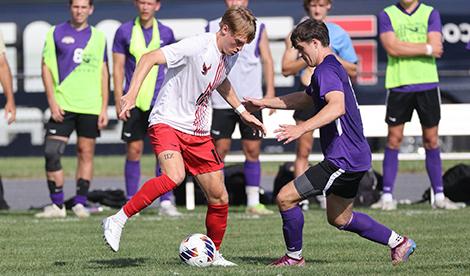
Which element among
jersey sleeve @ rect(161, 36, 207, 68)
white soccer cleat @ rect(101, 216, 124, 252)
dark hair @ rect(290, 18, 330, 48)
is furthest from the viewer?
jersey sleeve @ rect(161, 36, 207, 68)

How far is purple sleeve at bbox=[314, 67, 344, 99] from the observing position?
825 centimetres

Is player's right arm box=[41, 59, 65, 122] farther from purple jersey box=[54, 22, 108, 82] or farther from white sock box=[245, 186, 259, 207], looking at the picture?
white sock box=[245, 186, 259, 207]

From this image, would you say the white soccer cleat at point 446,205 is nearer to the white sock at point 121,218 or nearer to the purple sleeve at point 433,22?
the purple sleeve at point 433,22

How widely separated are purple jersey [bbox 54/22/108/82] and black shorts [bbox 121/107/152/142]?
0.83 meters

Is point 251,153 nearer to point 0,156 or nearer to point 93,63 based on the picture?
point 93,63

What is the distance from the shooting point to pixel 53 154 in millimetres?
12969

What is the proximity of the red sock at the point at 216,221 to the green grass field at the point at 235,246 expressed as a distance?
0.27 meters

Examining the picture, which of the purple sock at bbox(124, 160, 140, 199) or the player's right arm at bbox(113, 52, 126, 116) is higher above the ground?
Answer: the player's right arm at bbox(113, 52, 126, 116)

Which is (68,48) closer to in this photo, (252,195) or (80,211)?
(80,211)

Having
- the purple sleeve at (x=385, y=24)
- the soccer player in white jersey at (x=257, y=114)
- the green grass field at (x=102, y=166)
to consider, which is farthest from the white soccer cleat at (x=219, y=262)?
the green grass field at (x=102, y=166)

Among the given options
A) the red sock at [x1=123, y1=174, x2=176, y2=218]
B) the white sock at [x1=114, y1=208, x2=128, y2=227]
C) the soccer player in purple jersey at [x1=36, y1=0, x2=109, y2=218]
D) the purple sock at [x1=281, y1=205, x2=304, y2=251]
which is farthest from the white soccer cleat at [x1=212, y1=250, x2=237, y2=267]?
the soccer player in purple jersey at [x1=36, y1=0, x2=109, y2=218]

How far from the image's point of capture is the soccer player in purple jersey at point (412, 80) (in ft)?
43.5

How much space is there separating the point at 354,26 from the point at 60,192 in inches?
376

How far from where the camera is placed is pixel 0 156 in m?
22.0
